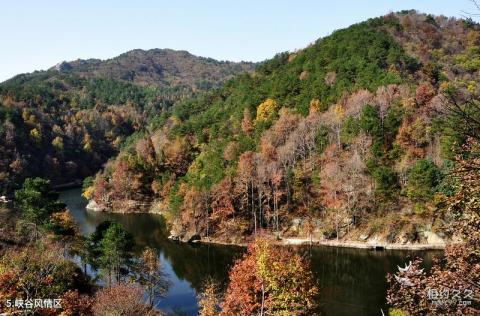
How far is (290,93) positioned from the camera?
98.4 metres

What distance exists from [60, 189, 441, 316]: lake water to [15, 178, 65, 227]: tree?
54.0ft

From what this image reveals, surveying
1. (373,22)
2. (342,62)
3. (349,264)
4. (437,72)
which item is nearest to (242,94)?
(342,62)

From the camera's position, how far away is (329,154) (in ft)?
241

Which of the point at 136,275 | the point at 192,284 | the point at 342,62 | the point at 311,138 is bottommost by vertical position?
the point at 192,284

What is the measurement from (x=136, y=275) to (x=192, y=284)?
1142cm

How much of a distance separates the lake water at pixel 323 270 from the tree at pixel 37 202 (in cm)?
1645

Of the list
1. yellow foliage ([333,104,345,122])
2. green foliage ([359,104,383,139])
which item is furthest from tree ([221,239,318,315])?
yellow foliage ([333,104,345,122])

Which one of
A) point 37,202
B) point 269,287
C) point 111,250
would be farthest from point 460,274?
point 37,202

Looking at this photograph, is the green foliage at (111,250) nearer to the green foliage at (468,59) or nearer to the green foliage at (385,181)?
the green foliage at (385,181)

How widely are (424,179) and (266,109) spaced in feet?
143

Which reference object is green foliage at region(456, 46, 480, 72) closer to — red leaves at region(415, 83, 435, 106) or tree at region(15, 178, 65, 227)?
red leaves at region(415, 83, 435, 106)

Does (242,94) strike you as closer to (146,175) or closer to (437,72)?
(146,175)

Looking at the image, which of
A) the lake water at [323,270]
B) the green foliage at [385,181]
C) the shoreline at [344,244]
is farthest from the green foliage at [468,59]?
the lake water at [323,270]

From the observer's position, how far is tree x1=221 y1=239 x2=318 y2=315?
1164 inches
